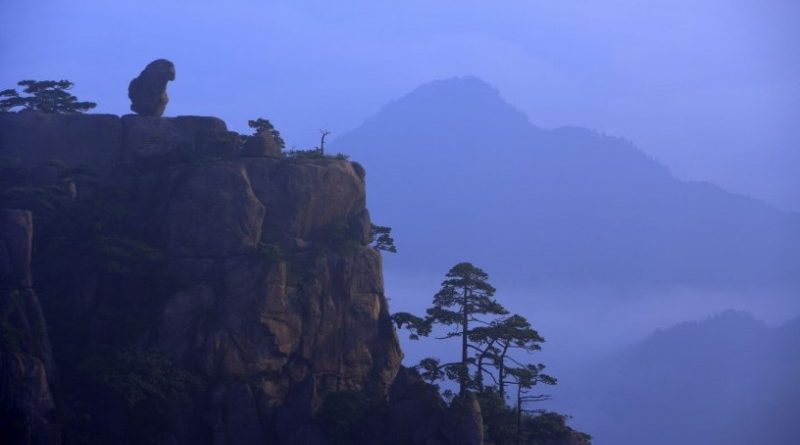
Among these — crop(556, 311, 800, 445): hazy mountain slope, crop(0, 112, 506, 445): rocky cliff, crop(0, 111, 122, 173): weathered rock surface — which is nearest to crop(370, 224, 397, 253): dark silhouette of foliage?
crop(0, 112, 506, 445): rocky cliff

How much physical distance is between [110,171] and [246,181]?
999 centimetres

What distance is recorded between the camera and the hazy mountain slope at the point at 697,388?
368 ft

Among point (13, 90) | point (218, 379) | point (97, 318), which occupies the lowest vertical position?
point (218, 379)

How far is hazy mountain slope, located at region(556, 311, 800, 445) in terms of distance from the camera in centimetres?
11206

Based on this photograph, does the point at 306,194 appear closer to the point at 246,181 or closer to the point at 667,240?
the point at 246,181

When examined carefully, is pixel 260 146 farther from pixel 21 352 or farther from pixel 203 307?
pixel 21 352

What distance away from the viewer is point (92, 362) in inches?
1430

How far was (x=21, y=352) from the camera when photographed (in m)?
33.8

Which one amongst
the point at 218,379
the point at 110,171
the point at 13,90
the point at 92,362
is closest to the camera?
the point at 92,362

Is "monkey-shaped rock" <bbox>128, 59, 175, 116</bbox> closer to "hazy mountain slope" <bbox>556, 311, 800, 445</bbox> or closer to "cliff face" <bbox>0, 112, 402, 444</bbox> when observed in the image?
"cliff face" <bbox>0, 112, 402, 444</bbox>

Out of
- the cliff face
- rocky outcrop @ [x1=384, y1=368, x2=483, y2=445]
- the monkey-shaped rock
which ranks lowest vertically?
rocky outcrop @ [x1=384, y1=368, x2=483, y2=445]

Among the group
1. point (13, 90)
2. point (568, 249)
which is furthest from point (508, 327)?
point (568, 249)

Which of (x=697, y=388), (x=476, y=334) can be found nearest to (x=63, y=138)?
(x=476, y=334)

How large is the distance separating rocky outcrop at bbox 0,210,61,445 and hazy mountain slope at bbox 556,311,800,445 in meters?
90.8
